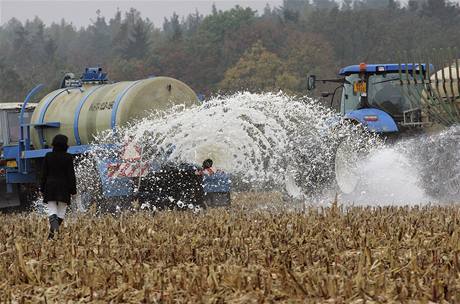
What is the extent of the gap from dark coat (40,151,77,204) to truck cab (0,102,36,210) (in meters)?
6.31

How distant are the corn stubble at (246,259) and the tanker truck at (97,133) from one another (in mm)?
2617

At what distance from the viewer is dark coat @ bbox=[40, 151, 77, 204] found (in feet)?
33.9

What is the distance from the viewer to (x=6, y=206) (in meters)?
17.2

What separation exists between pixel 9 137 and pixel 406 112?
678 cm

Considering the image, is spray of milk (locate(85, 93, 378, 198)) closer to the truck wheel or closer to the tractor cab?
the truck wheel

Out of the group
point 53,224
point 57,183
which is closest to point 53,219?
point 53,224

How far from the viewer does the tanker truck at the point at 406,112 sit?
42.3 feet

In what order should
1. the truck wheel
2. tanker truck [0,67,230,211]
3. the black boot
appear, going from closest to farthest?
the black boot < tanker truck [0,67,230,211] < the truck wheel

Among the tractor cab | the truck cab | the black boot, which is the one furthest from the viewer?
the truck cab

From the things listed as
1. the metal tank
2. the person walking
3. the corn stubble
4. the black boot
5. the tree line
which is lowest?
the corn stubble

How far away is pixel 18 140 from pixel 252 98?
19.1ft

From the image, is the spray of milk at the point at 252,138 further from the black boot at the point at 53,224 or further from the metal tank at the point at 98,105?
the black boot at the point at 53,224

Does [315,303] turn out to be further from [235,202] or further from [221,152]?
[235,202]

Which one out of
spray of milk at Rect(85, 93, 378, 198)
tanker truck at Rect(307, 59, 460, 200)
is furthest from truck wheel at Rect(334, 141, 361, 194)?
spray of milk at Rect(85, 93, 378, 198)
